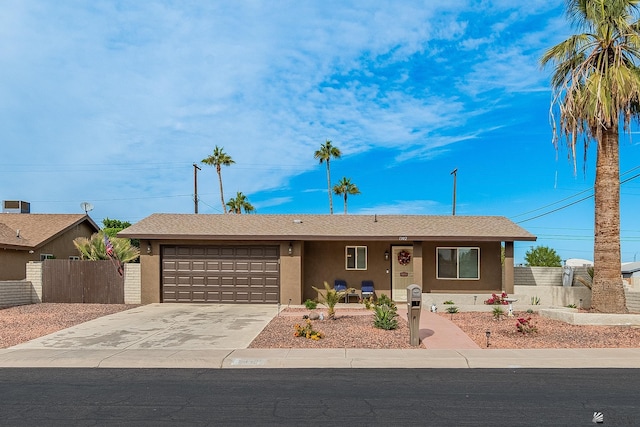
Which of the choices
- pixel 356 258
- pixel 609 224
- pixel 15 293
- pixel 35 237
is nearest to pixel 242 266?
pixel 356 258

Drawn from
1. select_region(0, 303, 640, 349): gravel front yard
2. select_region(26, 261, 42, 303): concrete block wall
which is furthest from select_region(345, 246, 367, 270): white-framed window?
select_region(26, 261, 42, 303): concrete block wall

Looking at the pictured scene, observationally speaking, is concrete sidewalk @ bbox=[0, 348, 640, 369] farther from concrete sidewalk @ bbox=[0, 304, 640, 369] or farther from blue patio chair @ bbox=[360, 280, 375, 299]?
blue patio chair @ bbox=[360, 280, 375, 299]

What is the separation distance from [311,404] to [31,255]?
76.0 feet

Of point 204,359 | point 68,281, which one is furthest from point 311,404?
point 68,281

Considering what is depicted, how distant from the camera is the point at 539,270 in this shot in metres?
21.2

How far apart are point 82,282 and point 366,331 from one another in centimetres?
1226

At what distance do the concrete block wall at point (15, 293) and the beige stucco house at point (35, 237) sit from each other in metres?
3.75

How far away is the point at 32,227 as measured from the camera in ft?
89.9

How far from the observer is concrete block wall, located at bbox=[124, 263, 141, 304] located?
65.0ft

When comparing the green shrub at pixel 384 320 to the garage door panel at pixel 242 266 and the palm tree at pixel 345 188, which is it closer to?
the garage door panel at pixel 242 266

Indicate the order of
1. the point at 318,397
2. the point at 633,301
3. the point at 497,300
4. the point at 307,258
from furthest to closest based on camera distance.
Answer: the point at 307,258
the point at 497,300
the point at 633,301
the point at 318,397

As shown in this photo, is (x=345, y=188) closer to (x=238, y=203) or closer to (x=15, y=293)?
(x=238, y=203)

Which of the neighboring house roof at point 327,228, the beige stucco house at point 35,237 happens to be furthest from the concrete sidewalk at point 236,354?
the beige stucco house at point 35,237

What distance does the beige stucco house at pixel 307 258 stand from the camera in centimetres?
1958
